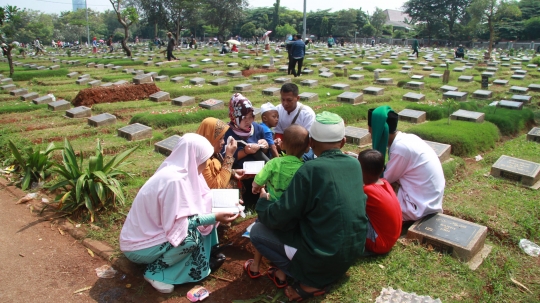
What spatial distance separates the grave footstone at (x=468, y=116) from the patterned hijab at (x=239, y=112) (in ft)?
17.4

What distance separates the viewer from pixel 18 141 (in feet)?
22.3

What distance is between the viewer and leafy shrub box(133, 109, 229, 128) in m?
7.84

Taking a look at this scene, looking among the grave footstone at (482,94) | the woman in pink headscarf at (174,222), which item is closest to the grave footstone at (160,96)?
the woman in pink headscarf at (174,222)

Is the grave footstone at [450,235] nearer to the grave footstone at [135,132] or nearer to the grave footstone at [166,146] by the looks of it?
the grave footstone at [166,146]

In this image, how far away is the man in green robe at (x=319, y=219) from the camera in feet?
7.83

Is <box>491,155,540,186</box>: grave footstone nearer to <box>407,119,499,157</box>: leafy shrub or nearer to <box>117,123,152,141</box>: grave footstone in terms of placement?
<box>407,119,499,157</box>: leafy shrub

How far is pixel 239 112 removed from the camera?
13.6 ft

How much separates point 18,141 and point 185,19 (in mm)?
33656

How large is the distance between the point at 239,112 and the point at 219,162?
61 cm

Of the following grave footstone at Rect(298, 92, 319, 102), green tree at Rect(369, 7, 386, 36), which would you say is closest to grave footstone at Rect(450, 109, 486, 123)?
grave footstone at Rect(298, 92, 319, 102)

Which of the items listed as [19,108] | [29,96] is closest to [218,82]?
[29,96]

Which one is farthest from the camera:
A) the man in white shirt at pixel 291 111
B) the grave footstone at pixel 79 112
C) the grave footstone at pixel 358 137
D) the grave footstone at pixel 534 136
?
the grave footstone at pixel 79 112

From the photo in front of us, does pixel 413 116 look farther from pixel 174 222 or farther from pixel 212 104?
pixel 174 222

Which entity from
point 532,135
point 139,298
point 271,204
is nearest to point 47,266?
point 139,298
